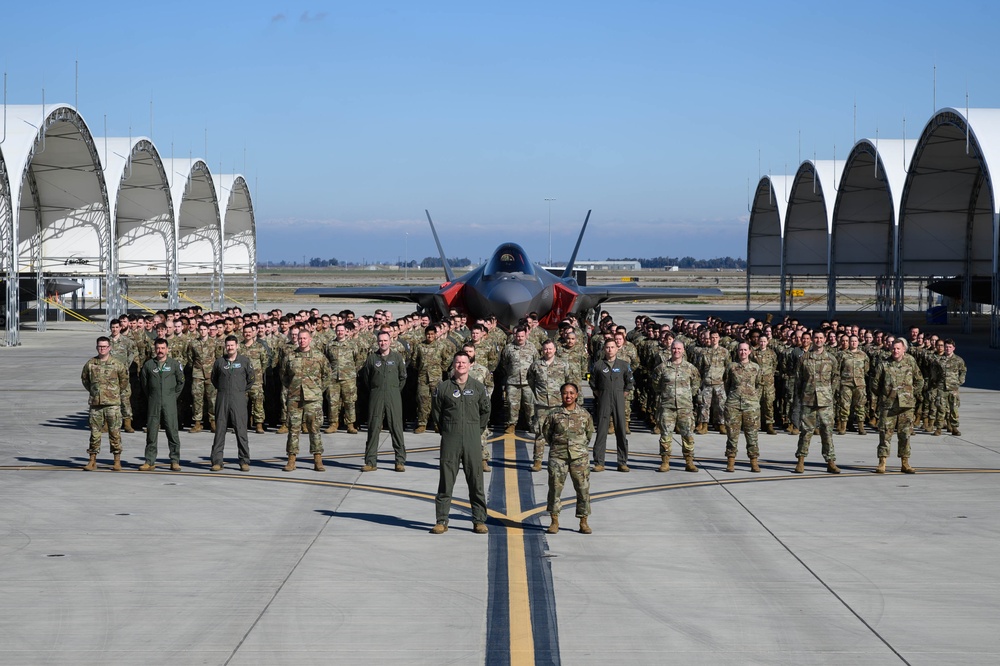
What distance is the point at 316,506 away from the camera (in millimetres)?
10109

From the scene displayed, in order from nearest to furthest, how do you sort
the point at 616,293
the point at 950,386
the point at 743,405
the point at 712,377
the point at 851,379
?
1. the point at 743,405
2. the point at 712,377
3. the point at 851,379
4. the point at 950,386
5. the point at 616,293

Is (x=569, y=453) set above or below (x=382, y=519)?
above

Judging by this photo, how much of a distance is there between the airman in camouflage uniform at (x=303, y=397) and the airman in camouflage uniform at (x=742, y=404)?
15.5 ft

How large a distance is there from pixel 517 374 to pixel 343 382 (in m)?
2.53

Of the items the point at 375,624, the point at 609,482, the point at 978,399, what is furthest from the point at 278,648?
the point at 978,399

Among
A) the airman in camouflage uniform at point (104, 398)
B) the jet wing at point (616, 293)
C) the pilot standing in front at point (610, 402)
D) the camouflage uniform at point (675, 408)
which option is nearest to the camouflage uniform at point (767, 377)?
the camouflage uniform at point (675, 408)

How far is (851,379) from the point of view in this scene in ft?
46.9

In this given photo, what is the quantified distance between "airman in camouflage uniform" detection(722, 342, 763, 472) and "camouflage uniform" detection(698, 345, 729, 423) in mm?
1135

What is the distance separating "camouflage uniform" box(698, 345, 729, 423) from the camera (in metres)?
13.5

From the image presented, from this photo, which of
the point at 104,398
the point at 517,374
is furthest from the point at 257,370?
the point at 517,374

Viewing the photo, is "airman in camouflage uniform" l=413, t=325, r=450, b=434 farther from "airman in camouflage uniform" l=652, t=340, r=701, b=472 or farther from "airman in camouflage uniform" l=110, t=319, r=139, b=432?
"airman in camouflage uniform" l=110, t=319, r=139, b=432

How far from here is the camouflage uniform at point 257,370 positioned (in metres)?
14.3

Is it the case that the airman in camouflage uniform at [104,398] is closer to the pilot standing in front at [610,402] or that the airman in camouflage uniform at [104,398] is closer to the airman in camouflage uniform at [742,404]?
the pilot standing in front at [610,402]

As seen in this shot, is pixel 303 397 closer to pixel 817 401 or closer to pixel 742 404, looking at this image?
pixel 742 404
